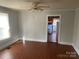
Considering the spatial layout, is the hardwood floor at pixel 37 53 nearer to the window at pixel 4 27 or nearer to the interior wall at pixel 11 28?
the interior wall at pixel 11 28

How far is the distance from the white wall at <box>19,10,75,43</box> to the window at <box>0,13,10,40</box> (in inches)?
57.2

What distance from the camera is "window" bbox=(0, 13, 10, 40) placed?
4.75 meters

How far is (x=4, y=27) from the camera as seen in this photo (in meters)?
5.02

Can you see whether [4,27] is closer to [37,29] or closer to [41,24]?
[37,29]

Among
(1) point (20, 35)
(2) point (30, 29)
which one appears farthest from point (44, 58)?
(1) point (20, 35)

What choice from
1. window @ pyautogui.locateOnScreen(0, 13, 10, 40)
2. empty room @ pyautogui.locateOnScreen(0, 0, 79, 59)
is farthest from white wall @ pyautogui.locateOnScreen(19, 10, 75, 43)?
window @ pyautogui.locateOnScreen(0, 13, 10, 40)

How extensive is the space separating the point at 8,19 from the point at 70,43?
417 centimetres

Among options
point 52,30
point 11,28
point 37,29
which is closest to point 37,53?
point 37,29

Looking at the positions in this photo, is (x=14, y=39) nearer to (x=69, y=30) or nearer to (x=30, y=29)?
(x=30, y=29)

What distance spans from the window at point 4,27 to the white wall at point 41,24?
4.76 ft

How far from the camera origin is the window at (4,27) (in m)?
4.75

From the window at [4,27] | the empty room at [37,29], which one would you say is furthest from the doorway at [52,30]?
the window at [4,27]

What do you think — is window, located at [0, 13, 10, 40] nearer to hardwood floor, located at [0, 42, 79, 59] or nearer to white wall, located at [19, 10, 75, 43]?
hardwood floor, located at [0, 42, 79, 59]

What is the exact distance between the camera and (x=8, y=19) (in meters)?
5.27
